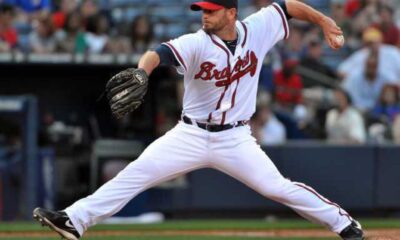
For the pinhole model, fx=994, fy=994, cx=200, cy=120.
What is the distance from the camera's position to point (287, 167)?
37.8 feet

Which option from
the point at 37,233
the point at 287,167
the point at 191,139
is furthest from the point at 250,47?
the point at 287,167

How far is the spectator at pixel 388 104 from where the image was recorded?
12.3 meters

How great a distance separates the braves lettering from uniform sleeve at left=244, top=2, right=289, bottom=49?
188mm

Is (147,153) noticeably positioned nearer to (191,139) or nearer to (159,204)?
(191,139)

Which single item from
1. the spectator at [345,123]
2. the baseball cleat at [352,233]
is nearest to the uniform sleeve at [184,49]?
the baseball cleat at [352,233]

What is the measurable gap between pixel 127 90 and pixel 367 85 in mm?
7273

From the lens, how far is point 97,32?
1308 cm

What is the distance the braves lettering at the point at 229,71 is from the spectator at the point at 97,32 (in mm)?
6211

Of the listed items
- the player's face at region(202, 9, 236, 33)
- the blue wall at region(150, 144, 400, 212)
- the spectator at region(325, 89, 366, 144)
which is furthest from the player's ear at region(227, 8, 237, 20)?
the spectator at region(325, 89, 366, 144)

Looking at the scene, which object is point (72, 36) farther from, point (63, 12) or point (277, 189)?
point (277, 189)

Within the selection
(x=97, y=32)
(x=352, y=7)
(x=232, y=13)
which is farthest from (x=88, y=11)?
(x=232, y=13)

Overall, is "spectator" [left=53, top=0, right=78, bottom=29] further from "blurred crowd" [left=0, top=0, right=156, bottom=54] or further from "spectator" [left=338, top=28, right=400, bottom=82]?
"spectator" [left=338, top=28, right=400, bottom=82]

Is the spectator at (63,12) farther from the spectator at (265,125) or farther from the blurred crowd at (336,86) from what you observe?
the spectator at (265,125)

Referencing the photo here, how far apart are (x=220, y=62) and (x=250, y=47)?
30 centimetres
